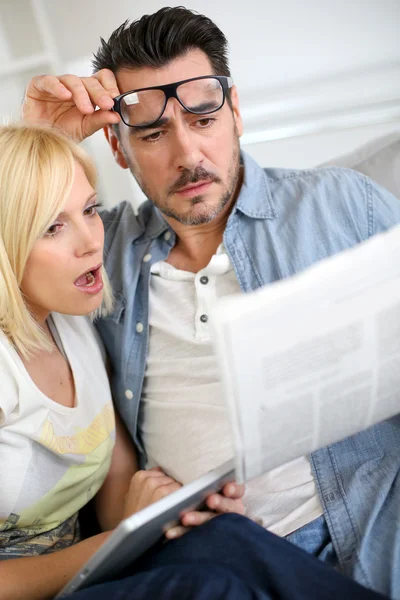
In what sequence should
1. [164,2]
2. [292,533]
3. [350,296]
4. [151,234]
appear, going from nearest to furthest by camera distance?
[350,296] < [292,533] < [151,234] < [164,2]

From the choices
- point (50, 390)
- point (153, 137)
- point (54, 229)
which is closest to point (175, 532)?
point (50, 390)

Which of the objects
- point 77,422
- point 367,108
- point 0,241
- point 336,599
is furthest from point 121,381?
point 367,108

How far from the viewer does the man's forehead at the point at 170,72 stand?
1.22m

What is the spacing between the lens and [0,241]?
3.42ft

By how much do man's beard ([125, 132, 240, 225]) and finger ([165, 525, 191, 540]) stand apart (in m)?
0.65

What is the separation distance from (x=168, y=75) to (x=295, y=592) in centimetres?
99

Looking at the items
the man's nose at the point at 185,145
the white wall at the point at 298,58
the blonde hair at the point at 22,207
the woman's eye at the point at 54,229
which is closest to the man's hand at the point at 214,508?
the blonde hair at the point at 22,207

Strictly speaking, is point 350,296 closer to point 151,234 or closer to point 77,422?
point 77,422

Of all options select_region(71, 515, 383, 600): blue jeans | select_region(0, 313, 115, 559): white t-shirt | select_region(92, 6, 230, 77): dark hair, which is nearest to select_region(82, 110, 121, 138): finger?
select_region(92, 6, 230, 77): dark hair

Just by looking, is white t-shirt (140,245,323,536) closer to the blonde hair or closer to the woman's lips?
the woman's lips

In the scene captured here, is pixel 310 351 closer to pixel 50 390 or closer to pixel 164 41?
pixel 50 390

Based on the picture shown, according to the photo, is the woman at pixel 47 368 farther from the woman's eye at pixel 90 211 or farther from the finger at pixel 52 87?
the finger at pixel 52 87

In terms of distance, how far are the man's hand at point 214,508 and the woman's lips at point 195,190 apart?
2.07ft

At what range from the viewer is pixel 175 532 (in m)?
0.92
